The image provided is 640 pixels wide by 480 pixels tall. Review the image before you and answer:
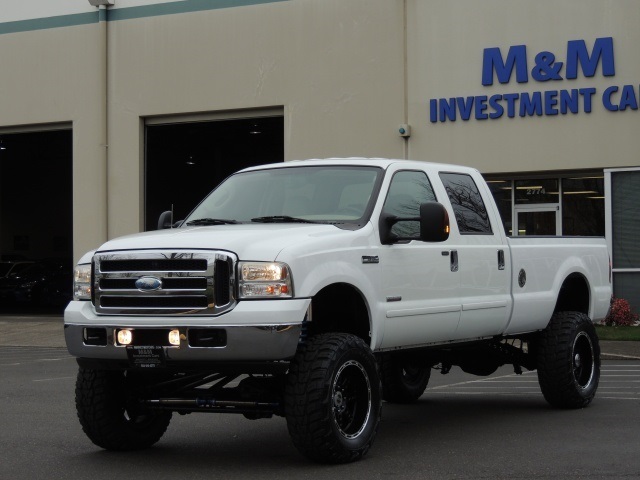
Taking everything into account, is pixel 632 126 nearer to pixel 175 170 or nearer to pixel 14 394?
pixel 14 394

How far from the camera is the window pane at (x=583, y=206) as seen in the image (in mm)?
25078

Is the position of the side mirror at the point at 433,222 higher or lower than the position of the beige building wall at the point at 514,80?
lower

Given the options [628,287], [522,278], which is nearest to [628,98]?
[628,287]

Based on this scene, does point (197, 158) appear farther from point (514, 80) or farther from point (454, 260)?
point (454, 260)

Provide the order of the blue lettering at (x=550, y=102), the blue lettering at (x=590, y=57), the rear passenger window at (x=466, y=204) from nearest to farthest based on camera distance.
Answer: the rear passenger window at (x=466, y=204) → the blue lettering at (x=590, y=57) → the blue lettering at (x=550, y=102)

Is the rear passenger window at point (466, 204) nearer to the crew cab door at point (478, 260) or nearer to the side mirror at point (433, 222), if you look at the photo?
the crew cab door at point (478, 260)

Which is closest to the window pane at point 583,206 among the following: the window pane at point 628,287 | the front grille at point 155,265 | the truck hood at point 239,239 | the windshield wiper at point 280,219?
the window pane at point 628,287

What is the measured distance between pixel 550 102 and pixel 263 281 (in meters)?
17.4

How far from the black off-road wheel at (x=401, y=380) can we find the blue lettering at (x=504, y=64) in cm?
1336

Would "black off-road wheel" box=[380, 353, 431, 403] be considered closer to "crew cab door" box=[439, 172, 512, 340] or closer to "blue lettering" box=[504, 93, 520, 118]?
"crew cab door" box=[439, 172, 512, 340]

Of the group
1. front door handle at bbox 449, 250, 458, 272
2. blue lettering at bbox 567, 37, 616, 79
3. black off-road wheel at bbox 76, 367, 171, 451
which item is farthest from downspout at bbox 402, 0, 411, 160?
black off-road wheel at bbox 76, 367, 171, 451

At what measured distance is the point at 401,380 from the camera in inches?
479

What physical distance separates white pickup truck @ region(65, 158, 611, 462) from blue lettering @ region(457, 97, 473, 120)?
14275 millimetres

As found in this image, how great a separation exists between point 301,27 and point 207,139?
662 inches
